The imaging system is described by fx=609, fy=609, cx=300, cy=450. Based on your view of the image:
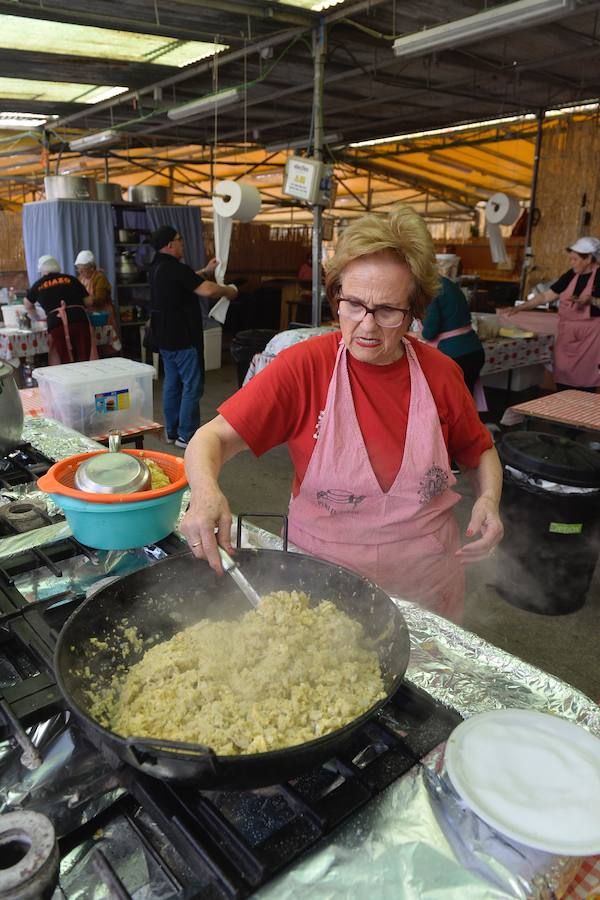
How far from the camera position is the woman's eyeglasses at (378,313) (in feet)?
5.30

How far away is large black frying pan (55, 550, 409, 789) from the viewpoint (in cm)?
80

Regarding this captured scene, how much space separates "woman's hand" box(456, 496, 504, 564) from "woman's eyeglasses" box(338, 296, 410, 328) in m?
0.58

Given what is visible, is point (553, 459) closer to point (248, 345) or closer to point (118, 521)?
point (118, 521)

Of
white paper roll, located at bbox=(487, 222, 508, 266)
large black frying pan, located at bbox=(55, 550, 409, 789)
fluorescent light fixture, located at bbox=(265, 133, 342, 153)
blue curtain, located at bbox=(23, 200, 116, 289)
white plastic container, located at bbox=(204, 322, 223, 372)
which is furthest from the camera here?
fluorescent light fixture, located at bbox=(265, 133, 342, 153)

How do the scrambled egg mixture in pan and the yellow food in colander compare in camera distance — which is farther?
the yellow food in colander

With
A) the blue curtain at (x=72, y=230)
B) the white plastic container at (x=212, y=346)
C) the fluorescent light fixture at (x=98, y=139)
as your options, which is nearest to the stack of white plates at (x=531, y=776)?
the fluorescent light fixture at (x=98, y=139)

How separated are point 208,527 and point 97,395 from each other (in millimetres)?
1899

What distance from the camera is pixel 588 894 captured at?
0.85 metres

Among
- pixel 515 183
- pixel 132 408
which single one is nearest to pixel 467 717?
pixel 132 408

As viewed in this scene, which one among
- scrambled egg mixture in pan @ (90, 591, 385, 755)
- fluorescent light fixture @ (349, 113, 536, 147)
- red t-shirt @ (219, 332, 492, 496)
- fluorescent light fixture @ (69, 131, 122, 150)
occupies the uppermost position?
fluorescent light fixture @ (349, 113, 536, 147)

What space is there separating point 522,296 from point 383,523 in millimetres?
8748

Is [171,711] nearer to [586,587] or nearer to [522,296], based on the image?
[586,587]

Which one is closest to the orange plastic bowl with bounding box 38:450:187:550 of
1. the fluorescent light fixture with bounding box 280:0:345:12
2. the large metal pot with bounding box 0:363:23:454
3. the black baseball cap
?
the large metal pot with bounding box 0:363:23:454

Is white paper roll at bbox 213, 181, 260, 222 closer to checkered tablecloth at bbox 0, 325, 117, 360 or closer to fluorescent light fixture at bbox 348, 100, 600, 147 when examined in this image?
checkered tablecloth at bbox 0, 325, 117, 360
